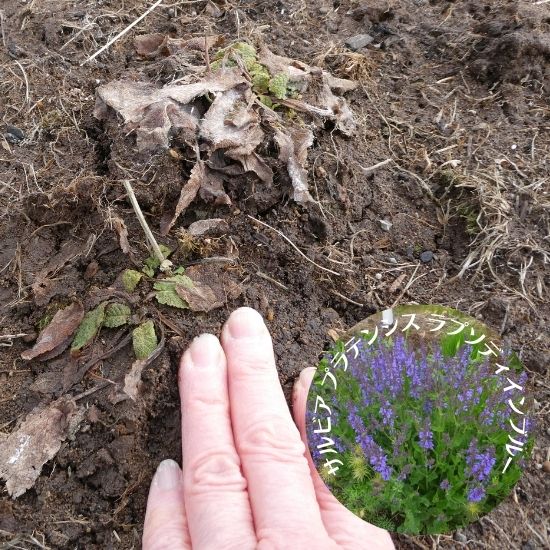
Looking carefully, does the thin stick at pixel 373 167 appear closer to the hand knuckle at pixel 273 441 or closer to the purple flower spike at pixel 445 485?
the hand knuckle at pixel 273 441

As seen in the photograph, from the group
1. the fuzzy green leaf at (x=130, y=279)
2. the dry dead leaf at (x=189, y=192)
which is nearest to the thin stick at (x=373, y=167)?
the dry dead leaf at (x=189, y=192)

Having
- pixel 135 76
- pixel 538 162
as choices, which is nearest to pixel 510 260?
pixel 538 162

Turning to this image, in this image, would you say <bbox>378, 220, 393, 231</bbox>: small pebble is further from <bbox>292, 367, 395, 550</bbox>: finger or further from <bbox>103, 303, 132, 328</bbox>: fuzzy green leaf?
<bbox>103, 303, 132, 328</bbox>: fuzzy green leaf

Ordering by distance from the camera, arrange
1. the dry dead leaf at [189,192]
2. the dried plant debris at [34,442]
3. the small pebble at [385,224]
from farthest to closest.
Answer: the small pebble at [385,224]
the dry dead leaf at [189,192]
the dried plant debris at [34,442]

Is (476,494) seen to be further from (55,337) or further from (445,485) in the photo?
(55,337)

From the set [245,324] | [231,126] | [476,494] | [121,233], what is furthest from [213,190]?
[476,494]

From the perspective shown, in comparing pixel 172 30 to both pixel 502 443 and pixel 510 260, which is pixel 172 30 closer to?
pixel 510 260

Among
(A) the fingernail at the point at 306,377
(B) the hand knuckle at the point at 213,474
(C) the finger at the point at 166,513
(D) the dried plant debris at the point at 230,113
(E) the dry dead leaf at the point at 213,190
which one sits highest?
(D) the dried plant debris at the point at 230,113
